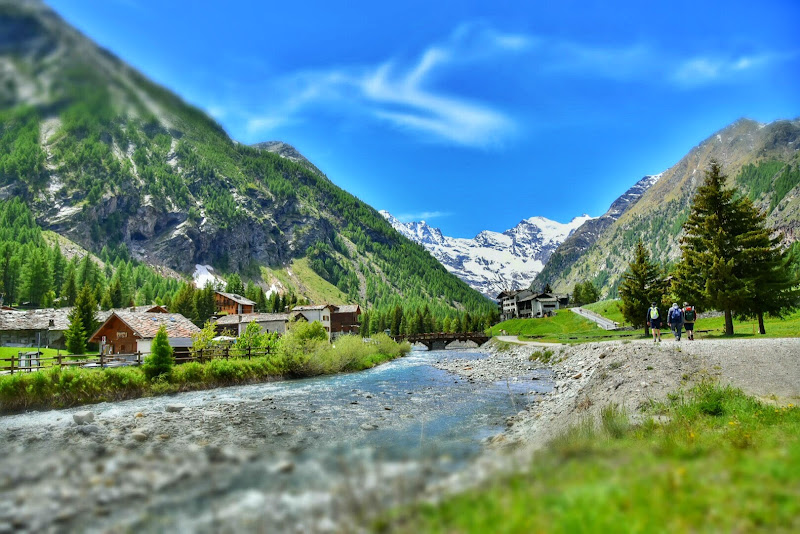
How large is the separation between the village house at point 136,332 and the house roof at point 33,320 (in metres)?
18.7

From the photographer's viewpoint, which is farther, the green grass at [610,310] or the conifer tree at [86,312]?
the green grass at [610,310]

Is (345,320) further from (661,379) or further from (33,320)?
(661,379)

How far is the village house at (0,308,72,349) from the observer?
248 ft

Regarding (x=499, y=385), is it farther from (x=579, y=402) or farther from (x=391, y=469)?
(x=391, y=469)

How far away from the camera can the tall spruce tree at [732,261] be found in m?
31.8

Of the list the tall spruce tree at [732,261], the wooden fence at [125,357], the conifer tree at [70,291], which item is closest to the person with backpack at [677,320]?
the tall spruce tree at [732,261]

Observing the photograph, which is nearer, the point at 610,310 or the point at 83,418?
the point at 83,418

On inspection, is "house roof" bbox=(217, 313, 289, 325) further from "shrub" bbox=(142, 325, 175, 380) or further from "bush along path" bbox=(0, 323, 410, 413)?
"shrub" bbox=(142, 325, 175, 380)

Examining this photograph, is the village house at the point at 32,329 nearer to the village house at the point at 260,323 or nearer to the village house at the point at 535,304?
the village house at the point at 260,323

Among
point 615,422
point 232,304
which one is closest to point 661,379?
point 615,422

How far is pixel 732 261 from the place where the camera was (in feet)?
106

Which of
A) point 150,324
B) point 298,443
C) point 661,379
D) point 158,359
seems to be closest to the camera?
point 298,443

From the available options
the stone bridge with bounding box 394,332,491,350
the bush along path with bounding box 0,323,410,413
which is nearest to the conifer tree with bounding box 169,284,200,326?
the stone bridge with bounding box 394,332,491,350

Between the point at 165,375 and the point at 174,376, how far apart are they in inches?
29.9
